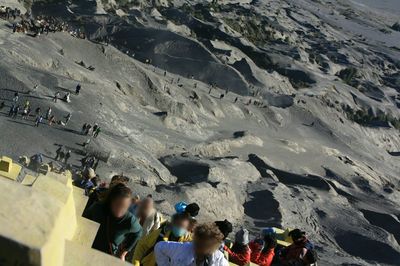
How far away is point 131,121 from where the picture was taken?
33.6 m

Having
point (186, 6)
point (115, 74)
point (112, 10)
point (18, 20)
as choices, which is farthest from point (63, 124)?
point (186, 6)

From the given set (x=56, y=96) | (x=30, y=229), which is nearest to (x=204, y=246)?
(x=30, y=229)

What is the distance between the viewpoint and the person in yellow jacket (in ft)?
17.2

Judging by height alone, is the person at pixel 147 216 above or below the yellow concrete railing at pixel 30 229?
below

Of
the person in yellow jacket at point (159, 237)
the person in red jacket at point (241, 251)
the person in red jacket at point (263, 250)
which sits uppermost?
the person in yellow jacket at point (159, 237)

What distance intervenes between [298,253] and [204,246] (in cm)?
414

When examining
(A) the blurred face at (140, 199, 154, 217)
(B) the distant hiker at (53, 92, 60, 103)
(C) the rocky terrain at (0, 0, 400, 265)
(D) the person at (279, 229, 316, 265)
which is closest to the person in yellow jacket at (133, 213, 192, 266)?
(A) the blurred face at (140, 199, 154, 217)

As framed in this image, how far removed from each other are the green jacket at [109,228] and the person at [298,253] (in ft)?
11.5

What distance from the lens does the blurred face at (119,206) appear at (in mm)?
4840

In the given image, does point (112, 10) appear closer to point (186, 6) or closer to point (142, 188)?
point (186, 6)

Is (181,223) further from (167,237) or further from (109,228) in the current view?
(109,228)

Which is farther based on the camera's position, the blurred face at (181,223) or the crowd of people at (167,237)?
the blurred face at (181,223)

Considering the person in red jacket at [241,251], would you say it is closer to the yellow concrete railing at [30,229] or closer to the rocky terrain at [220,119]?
the yellow concrete railing at [30,229]

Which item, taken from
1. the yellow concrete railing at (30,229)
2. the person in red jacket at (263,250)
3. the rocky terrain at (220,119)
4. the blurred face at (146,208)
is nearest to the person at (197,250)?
the yellow concrete railing at (30,229)
